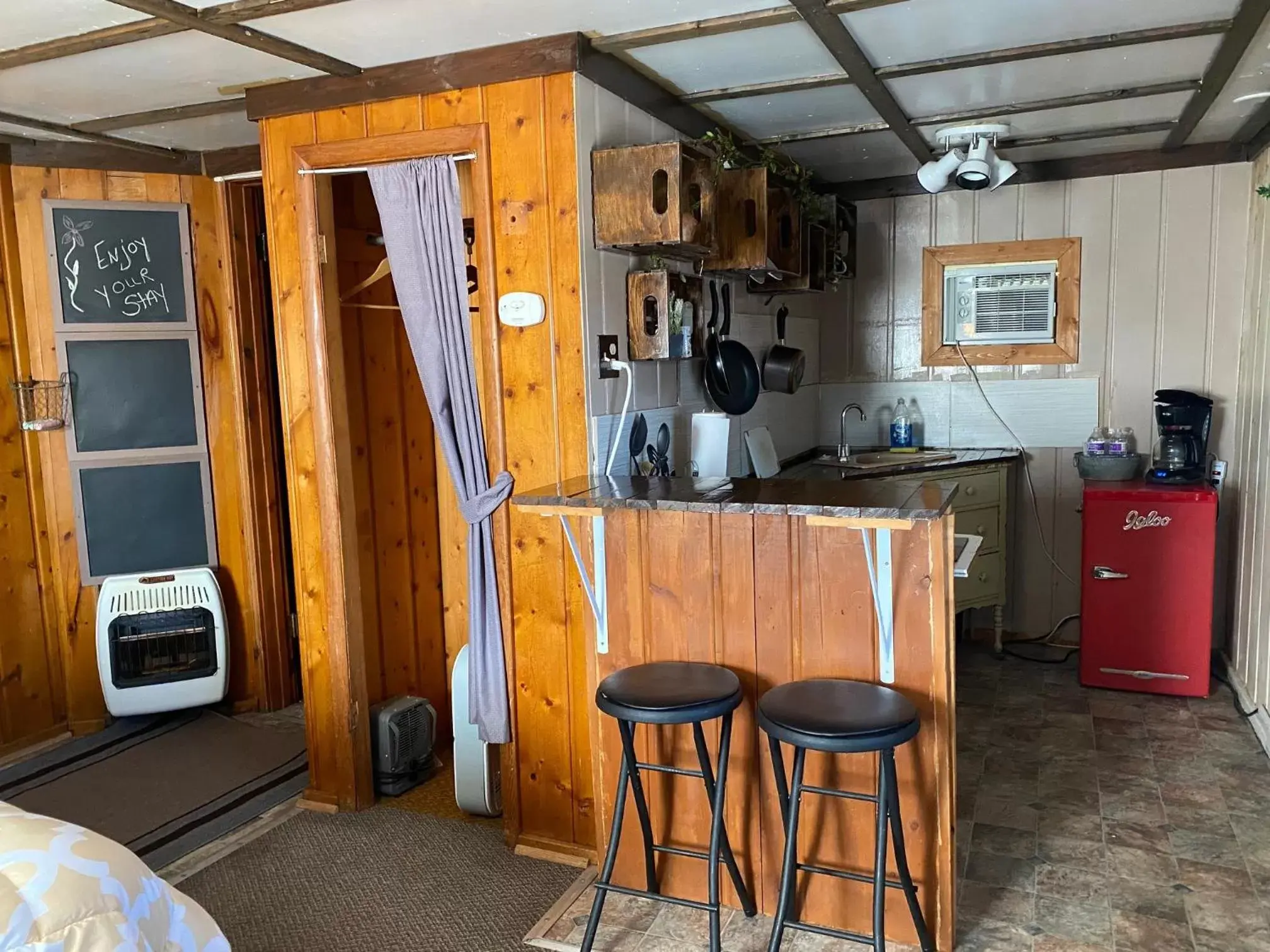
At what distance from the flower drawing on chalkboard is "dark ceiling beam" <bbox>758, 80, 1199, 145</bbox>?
8.19ft

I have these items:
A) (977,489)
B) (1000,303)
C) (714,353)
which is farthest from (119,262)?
(1000,303)

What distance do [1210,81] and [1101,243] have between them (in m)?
1.34

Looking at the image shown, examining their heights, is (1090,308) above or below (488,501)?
above

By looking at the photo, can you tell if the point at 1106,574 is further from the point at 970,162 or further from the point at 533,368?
the point at 533,368

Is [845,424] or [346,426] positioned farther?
[845,424]

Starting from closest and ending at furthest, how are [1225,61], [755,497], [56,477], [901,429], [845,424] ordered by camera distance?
[755,497] → [1225,61] → [56,477] → [901,429] → [845,424]

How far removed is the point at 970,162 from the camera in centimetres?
345

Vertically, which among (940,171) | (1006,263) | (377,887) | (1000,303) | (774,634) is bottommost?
(377,887)

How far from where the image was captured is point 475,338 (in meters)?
2.88

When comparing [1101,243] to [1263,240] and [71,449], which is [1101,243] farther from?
[71,449]

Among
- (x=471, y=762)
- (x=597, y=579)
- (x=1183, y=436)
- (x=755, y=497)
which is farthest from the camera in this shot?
(x=1183, y=436)

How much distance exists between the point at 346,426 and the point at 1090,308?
314cm

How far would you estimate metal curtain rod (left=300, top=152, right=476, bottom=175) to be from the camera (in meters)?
2.62

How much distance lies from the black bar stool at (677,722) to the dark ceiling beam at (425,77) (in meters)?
1.50
